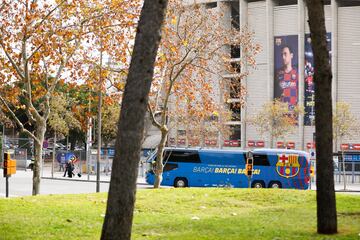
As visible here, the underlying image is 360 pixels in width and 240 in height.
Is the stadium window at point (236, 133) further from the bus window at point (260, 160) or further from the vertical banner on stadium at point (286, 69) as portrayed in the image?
the bus window at point (260, 160)

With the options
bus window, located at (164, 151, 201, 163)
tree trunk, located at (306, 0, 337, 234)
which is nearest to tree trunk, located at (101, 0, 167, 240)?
tree trunk, located at (306, 0, 337, 234)

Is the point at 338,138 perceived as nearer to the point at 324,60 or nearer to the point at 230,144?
the point at 230,144

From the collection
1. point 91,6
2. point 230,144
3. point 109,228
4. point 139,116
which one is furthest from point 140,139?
point 230,144

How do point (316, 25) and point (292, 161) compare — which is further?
point (292, 161)

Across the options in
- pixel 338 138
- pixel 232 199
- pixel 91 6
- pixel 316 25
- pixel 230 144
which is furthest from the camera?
pixel 230 144

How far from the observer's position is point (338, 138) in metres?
67.4

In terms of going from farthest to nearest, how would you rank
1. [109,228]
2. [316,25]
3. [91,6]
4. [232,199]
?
[91,6] → [232,199] → [316,25] → [109,228]

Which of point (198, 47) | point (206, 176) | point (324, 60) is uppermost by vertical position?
point (198, 47)

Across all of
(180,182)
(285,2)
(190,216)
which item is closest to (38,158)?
(190,216)

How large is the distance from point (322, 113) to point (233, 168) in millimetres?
30254

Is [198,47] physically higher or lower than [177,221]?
higher

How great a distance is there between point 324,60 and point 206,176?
3069cm

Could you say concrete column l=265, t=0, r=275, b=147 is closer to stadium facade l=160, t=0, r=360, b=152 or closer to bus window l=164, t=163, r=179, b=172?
stadium facade l=160, t=0, r=360, b=152

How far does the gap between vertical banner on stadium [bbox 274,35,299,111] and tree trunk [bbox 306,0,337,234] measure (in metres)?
62.9
